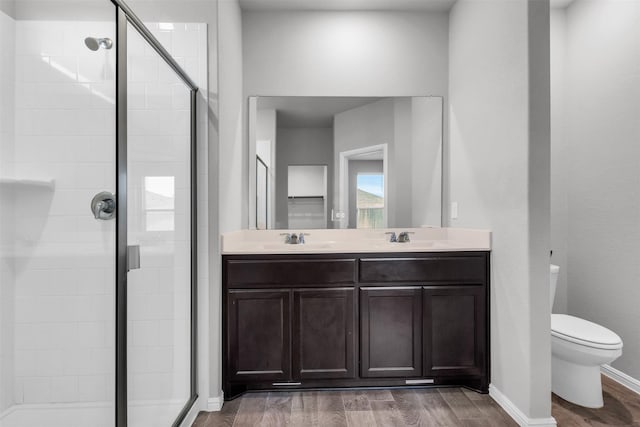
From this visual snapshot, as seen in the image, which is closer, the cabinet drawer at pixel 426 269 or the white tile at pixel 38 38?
the white tile at pixel 38 38

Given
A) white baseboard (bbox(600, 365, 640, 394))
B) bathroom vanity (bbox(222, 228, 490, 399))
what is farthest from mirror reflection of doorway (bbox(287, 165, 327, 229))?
white baseboard (bbox(600, 365, 640, 394))

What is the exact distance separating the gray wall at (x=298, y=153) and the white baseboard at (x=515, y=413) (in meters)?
1.51

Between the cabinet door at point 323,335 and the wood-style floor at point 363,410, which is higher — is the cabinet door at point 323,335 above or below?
above

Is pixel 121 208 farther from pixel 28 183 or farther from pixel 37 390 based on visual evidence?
pixel 37 390

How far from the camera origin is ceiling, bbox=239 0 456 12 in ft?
8.20

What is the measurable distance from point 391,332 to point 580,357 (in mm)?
1003

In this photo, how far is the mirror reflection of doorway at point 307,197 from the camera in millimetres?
2678

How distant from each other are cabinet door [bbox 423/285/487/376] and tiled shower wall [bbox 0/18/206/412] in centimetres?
155

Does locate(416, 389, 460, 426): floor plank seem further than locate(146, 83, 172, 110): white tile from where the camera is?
Yes

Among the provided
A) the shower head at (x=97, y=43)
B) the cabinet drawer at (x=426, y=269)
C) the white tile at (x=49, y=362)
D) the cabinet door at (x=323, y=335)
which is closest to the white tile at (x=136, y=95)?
the shower head at (x=97, y=43)

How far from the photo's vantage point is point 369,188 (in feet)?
8.88

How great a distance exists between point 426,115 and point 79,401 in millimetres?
2681

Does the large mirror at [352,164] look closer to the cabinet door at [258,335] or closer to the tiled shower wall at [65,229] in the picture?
the cabinet door at [258,335]

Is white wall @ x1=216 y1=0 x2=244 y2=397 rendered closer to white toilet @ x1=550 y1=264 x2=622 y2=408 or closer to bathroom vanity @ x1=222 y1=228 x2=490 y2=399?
bathroom vanity @ x1=222 y1=228 x2=490 y2=399
